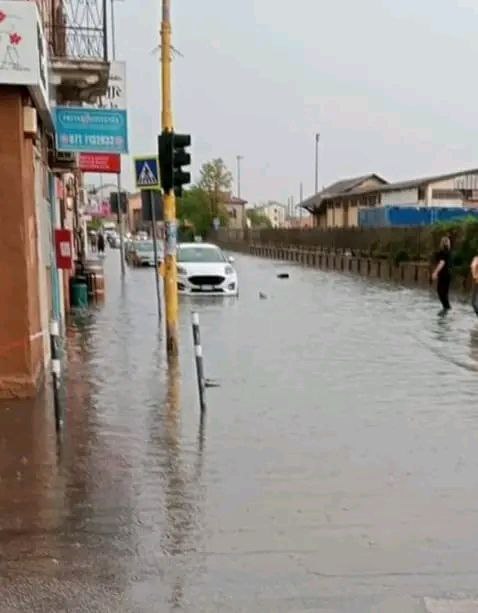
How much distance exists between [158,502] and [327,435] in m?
2.53

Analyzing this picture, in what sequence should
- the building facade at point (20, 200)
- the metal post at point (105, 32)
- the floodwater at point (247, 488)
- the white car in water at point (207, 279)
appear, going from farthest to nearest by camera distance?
the white car in water at point (207, 279), the metal post at point (105, 32), the building facade at point (20, 200), the floodwater at point (247, 488)

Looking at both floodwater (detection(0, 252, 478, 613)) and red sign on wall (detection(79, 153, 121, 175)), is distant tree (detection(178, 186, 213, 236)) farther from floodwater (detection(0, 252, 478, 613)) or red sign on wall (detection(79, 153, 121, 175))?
floodwater (detection(0, 252, 478, 613))

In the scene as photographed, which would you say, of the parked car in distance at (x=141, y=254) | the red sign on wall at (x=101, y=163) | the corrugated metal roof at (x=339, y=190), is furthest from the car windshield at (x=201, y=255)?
the corrugated metal roof at (x=339, y=190)

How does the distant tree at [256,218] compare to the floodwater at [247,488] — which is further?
the distant tree at [256,218]

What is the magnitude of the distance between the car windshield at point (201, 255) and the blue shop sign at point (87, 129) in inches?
557

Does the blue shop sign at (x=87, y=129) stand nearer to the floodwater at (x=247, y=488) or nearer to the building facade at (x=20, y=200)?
the building facade at (x=20, y=200)

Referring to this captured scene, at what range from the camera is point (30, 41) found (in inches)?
364

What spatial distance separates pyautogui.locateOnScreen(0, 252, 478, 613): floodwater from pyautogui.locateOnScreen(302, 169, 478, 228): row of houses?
156ft

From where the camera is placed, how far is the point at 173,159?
12.7 m

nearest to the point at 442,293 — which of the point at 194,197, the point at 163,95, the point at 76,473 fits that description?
the point at 163,95

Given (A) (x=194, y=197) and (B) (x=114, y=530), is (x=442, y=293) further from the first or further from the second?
(A) (x=194, y=197)

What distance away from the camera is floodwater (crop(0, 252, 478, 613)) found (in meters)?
4.77

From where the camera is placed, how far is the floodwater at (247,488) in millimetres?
4766

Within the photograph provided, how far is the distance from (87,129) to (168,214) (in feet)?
5.94
